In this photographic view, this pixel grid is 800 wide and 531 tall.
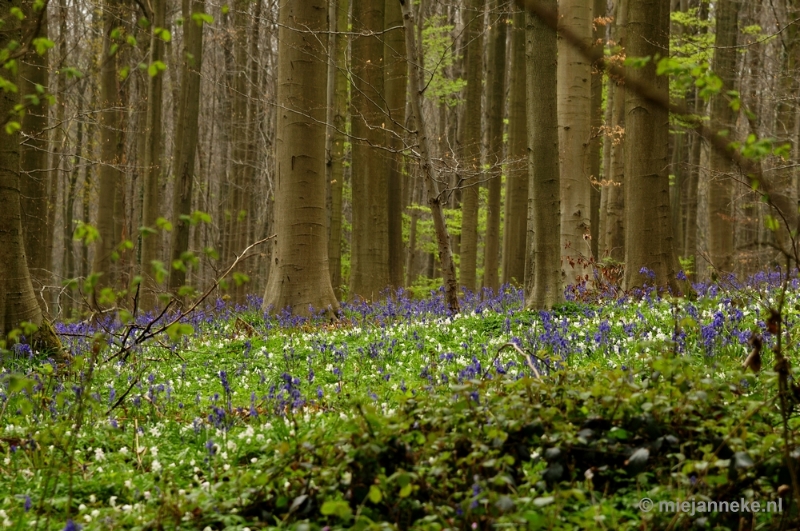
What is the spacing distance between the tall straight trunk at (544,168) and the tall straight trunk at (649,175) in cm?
159

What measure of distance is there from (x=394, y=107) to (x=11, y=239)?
390 inches

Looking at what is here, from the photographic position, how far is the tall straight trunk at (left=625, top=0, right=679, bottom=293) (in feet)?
31.6

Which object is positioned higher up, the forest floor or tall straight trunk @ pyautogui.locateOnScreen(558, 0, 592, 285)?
tall straight trunk @ pyautogui.locateOnScreen(558, 0, 592, 285)

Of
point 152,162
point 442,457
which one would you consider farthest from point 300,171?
point 442,457

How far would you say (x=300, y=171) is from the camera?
10.3 metres

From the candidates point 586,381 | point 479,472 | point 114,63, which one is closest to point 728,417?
point 586,381

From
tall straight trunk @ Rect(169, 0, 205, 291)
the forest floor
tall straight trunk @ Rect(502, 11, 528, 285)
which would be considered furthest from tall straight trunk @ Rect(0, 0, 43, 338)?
tall straight trunk @ Rect(502, 11, 528, 285)

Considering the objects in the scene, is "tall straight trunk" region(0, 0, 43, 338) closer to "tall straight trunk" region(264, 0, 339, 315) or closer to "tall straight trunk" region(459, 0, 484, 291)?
"tall straight trunk" region(264, 0, 339, 315)

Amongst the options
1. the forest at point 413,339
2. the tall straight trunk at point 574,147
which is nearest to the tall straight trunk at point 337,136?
the forest at point 413,339

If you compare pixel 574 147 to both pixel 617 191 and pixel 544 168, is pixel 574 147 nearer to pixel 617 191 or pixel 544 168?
pixel 544 168

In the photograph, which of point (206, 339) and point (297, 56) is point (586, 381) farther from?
point (297, 56)

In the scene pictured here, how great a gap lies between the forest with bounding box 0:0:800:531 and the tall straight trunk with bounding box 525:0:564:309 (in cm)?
4

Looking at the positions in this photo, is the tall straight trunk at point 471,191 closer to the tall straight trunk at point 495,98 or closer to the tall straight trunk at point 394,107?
the tall straight trunk at point 495,98

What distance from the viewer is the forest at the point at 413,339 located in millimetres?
2895
